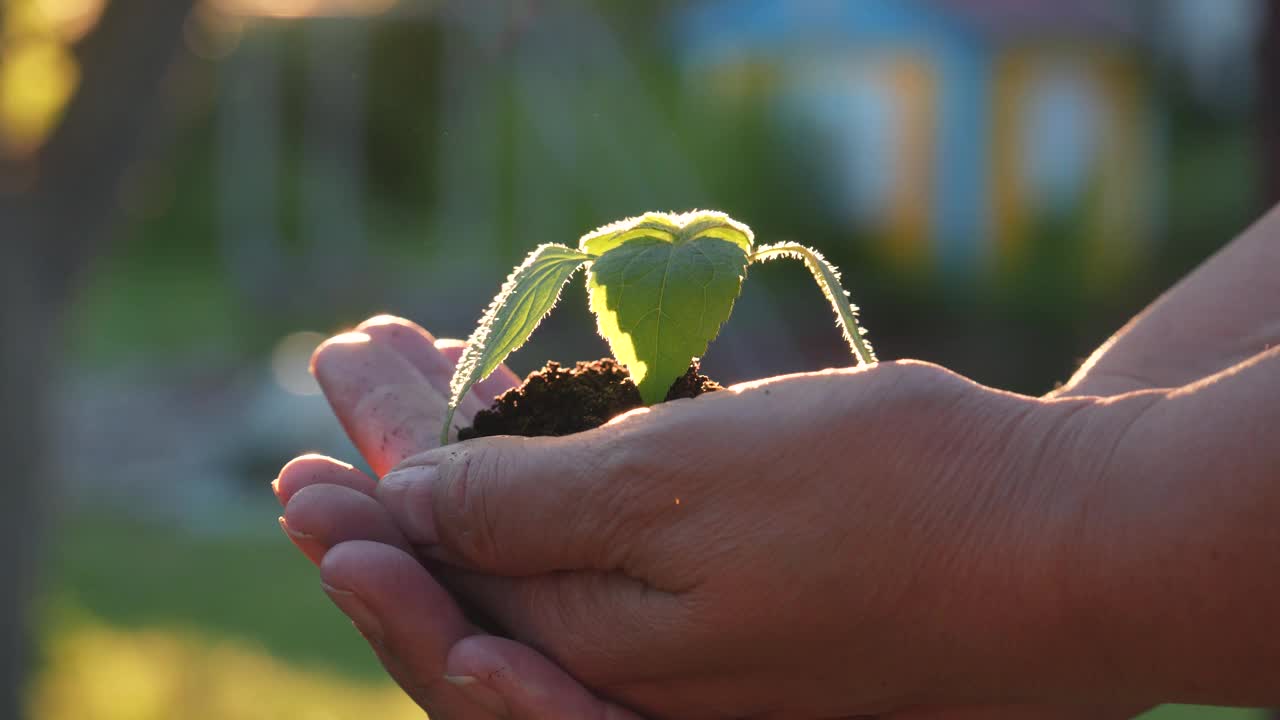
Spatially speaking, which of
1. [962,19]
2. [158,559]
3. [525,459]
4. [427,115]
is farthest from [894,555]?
[427,115]

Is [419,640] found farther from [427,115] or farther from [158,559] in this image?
[427,115]

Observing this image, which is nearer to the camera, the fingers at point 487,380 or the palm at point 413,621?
the palm at point 413,621

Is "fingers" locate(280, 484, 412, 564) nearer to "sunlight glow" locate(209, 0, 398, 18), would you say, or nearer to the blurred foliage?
the blurred foliage

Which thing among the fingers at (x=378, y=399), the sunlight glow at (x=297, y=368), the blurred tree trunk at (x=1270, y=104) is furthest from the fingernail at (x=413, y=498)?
the sunlight glow at (x=297, y=368)

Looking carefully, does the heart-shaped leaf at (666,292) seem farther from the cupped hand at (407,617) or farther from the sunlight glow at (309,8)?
the sunlight glow at (309,8)

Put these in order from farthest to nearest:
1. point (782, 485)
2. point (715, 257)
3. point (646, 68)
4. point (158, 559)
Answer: point (646, 68) → point (158, 559) → point (715, 257) → point (782, 485)

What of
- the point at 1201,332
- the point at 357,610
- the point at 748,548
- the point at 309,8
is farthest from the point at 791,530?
the point at 309,8
